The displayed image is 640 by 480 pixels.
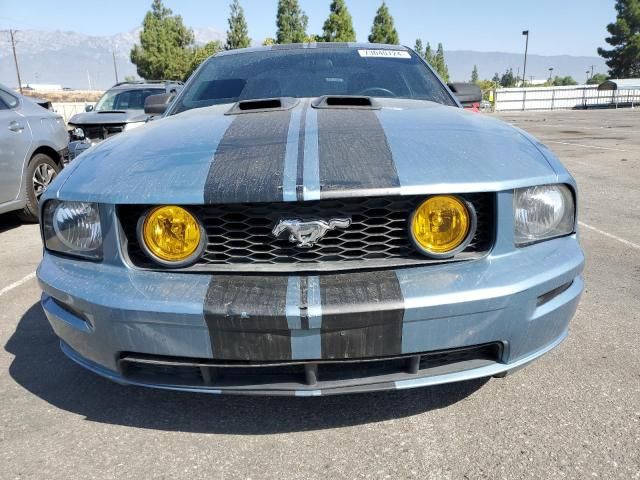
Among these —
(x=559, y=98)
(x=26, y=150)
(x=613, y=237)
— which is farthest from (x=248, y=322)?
(x=559, y=98)

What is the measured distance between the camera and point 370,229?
1.63m

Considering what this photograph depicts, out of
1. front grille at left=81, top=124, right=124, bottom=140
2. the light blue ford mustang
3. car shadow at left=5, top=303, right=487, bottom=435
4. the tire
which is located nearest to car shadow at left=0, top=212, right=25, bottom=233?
the tire

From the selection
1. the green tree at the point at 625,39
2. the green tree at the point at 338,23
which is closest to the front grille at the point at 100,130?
the green tree at the point at 338,23

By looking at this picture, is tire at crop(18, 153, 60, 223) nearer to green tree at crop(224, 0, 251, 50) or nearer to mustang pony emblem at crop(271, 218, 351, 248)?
mustang pony emblem at crop(271, 218, 351, 248)

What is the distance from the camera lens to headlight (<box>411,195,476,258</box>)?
62.8 inches

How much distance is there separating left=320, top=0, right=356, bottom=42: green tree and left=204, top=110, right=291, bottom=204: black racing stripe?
34.6m

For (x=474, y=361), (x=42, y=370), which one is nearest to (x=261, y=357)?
(x=474, y=361)

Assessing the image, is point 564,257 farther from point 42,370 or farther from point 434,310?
point 42,370

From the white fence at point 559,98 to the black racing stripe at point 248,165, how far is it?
4057cm

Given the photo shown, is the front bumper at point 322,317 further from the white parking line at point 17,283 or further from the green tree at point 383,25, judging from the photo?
the green tree at point 383,25

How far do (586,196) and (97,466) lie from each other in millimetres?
6078

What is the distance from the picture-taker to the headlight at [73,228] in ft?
5.60

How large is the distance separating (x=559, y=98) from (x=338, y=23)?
19.1 metres

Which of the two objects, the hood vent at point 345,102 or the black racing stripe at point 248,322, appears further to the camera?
the hood vent at point 345,102
